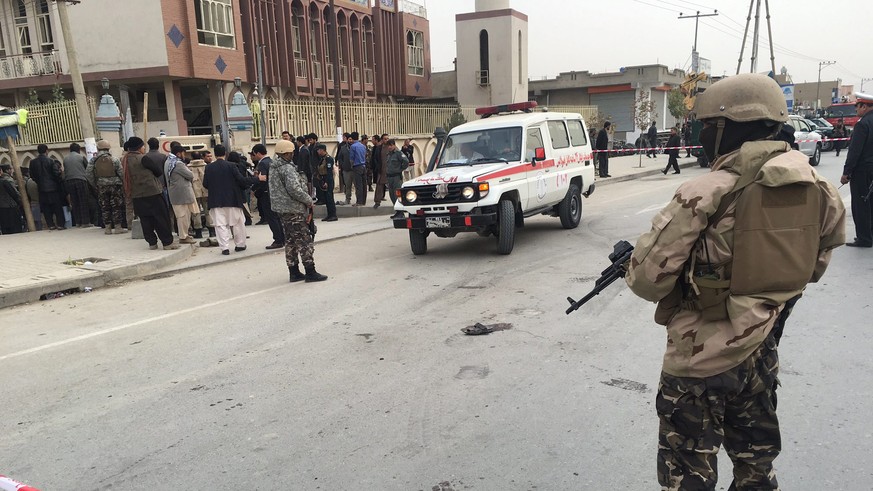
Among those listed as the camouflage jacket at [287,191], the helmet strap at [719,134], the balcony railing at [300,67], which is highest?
the balcony railing at [300,67]

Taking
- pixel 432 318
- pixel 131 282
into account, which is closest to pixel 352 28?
pixel 131 282

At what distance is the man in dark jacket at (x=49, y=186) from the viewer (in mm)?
13609

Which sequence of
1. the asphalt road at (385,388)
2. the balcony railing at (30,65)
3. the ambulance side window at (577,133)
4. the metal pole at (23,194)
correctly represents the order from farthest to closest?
the balcony railing at (30,65) → the metal pole at (23,194) → the ambulance side window at (577,133) → the asphalt road at (385,388)

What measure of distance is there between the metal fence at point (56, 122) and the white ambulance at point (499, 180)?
1132cm

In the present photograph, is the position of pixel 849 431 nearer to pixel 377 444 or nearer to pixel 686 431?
pixel 686 431

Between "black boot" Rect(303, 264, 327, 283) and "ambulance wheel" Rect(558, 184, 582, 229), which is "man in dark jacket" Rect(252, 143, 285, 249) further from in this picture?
"ambulance wheel" Rect(558, 184, 582, 229)

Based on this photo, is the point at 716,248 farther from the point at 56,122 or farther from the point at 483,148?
the point at 56,122

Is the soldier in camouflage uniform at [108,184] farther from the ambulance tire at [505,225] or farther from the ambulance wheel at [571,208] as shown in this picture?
the ambulance wheel at [571,208]

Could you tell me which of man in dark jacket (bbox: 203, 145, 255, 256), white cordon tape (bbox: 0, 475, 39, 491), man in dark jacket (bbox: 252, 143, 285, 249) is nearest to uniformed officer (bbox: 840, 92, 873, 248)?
man in dark jacket (bbox: 252, 143, 285, 249)

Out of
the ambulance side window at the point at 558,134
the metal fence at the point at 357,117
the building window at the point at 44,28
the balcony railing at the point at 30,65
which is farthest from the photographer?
the building window at the point at 44,28

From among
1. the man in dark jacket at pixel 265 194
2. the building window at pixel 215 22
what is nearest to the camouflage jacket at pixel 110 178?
the man in dark jacket at pixel 265 194

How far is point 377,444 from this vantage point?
3.56 m

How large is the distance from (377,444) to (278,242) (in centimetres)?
786

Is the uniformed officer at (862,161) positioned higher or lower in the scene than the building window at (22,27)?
lower
